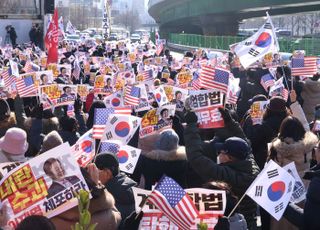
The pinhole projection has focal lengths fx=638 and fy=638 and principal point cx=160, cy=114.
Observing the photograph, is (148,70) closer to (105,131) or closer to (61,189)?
(105,131)

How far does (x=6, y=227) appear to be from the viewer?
436 centimetres

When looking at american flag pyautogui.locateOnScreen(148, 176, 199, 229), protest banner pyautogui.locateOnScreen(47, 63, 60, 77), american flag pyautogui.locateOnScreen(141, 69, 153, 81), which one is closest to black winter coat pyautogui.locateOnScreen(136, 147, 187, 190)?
american flag pyautogui.locateOnScreen(148, 176, 199, 229)

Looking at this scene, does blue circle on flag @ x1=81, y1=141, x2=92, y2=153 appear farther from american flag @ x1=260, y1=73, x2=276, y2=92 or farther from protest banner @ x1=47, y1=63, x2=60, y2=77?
protest banner @ x1=47, y1=63, x2=60, y2=77

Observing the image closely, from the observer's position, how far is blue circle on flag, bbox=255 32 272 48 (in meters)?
11.0

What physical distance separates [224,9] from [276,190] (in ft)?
152

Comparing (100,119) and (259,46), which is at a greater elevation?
(259,46)

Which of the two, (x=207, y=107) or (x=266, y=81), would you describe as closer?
(x=207, y=107)

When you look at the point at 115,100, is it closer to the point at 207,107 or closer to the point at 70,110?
the point at 70,110

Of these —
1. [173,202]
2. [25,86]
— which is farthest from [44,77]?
[173,202]

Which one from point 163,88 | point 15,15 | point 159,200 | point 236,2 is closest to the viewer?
point 159,200

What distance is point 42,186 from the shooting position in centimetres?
446

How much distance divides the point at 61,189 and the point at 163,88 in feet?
20.8

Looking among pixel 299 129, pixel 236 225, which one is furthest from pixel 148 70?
pixel 236 225

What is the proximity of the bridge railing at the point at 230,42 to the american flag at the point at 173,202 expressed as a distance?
30.6 meters
